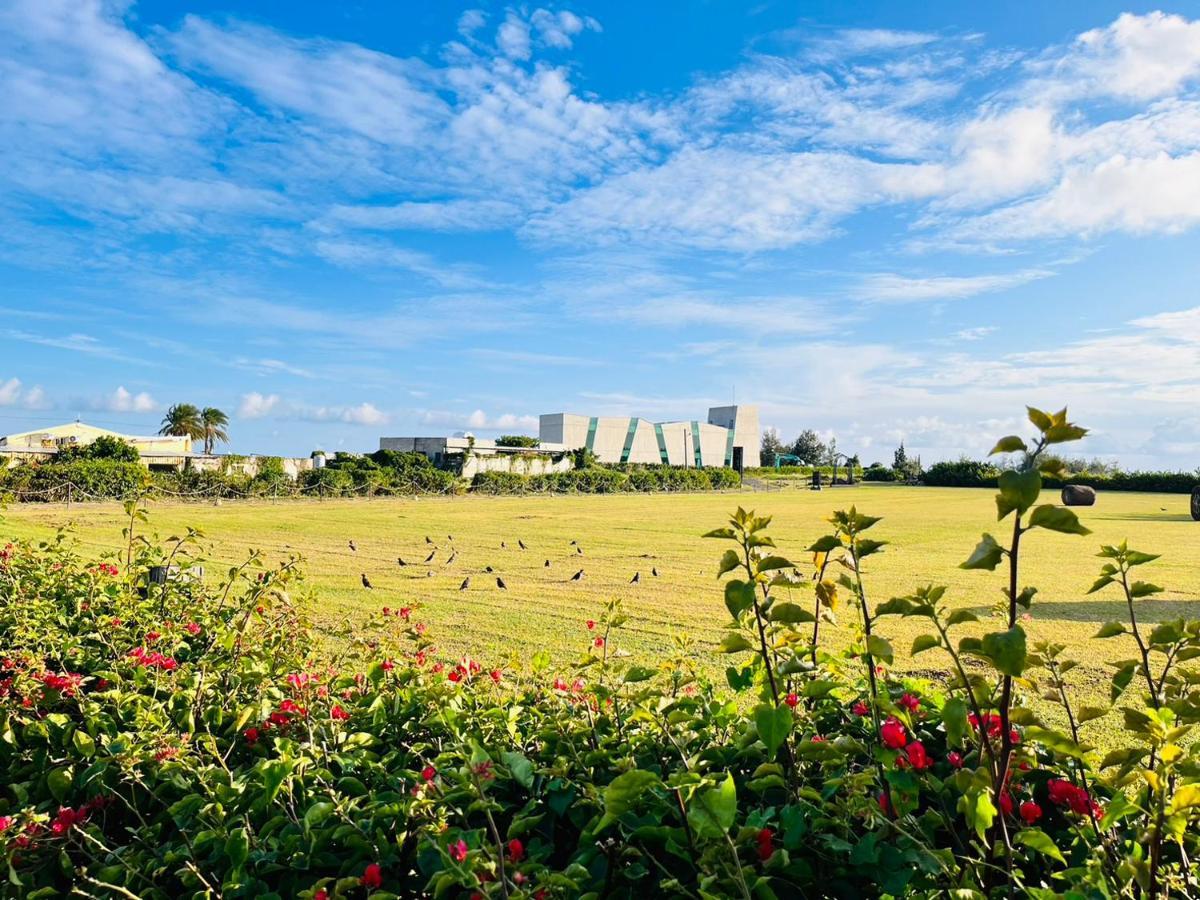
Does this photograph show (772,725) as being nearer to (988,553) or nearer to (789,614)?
(789,614)

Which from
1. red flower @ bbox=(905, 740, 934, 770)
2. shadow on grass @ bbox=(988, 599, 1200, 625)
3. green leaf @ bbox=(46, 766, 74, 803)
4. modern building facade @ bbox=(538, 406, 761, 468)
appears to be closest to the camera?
red flower @ bbox=(905, 740, 934, 770)

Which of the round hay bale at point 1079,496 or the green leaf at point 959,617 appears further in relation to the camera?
the round hay bale at point 1079,496

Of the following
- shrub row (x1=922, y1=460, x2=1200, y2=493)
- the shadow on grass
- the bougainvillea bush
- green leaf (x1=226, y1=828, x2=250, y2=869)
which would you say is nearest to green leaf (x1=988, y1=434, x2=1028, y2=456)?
the bougainvillea bush

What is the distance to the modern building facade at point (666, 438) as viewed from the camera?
64.9 metres

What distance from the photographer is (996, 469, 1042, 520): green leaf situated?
94cm

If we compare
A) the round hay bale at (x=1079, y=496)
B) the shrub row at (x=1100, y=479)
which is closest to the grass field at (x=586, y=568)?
the round hay bale at (x=1079, y=496)

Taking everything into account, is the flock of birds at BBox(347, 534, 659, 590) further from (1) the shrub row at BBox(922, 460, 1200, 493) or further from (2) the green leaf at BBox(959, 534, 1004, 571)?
(1) the shrub row at BBox(922, 460, 1200, 493)

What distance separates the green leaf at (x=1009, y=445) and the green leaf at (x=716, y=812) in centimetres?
61

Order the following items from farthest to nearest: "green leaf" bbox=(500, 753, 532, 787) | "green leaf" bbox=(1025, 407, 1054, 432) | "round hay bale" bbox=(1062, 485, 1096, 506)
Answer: "round hay bale" bbox=(1062, 485, 1096, 506)
"green leaf" bbox=(500, 753, 532, 787)
"green leaf" bbox=(1025, 407, 1054, 432)

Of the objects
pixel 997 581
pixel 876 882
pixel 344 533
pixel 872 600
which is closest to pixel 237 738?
pixel 876 882

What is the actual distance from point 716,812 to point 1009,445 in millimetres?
660

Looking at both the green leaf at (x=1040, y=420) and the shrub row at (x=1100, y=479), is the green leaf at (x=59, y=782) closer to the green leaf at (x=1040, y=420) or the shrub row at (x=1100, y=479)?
the green leaf at (x=1040, y=420)

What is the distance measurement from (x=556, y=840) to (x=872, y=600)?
7.46 m

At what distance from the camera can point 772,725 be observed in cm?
129
